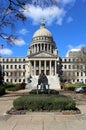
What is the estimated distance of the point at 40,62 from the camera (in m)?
136

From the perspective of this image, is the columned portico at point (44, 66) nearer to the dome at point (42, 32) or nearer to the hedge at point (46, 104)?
the dome at point (42, 32)

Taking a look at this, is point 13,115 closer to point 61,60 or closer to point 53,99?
point 53,99

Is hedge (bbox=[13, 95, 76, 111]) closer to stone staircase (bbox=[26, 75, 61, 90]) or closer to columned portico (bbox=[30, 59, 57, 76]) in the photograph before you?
stone staircase (bbox=[26, 75, 61, 90])

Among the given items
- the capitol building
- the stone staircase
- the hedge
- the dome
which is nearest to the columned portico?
the capitol building

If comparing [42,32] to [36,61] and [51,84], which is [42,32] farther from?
[51,84]

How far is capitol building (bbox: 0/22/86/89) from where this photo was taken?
135m

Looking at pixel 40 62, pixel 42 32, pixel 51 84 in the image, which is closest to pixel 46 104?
pixel 51 84

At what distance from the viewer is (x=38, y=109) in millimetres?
16844

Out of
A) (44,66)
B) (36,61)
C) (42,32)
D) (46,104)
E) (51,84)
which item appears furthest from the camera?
(42,32)

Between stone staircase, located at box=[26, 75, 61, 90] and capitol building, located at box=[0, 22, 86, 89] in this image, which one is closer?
stone staircase, located at box=[26, 75, 61, 90]

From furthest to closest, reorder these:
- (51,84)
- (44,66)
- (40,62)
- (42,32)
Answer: (42,32)
(44,66)
(40,62)
(51,84)

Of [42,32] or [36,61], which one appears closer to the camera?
[36,61]

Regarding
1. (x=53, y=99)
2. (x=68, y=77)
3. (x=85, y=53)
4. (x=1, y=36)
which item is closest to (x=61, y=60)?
(x=68, y=77)

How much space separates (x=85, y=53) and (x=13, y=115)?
5798 centimetres
